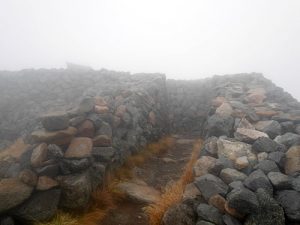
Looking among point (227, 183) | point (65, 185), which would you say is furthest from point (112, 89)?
point (227, 183)

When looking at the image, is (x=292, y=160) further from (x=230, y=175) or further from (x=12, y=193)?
(x=12, y=193)

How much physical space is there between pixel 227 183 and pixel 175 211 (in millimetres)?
1300

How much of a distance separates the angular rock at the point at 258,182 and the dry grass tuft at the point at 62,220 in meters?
3.67

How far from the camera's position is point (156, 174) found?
9.31 metres

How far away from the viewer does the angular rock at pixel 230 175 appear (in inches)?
229

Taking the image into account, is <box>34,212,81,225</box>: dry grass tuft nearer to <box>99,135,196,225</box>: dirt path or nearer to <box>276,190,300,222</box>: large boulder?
<box>99,135,196,225</box>: dirt path

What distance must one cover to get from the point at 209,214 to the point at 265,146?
256cm

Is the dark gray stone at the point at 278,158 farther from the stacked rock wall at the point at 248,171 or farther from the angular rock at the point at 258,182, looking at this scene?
the angular rock at the point at 258,182

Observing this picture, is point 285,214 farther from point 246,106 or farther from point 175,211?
point 246,106

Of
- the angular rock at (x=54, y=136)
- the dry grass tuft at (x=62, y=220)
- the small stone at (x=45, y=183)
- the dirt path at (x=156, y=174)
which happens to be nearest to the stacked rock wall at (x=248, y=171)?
the dirt path at (x=156, y=174)

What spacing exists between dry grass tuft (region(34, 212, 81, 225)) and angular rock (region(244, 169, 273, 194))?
3.67 meters

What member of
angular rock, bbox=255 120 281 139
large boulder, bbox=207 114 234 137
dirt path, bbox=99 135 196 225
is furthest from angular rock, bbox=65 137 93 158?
angular rock, bbox=255 120 281 139

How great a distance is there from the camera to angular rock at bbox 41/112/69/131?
24.3ft

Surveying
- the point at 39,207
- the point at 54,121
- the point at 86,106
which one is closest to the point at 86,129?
the point at 86,106
